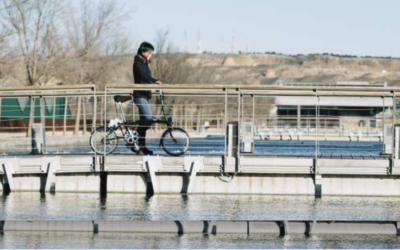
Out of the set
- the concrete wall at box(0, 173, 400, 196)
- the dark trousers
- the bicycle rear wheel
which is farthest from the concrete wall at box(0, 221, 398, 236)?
the dark trousers

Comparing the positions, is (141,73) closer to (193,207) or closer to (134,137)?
(134,137)

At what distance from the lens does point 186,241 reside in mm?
18125

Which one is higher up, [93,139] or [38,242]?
[93,139]

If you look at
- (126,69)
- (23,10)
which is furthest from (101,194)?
(126,69)

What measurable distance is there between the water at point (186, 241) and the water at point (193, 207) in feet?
8.29

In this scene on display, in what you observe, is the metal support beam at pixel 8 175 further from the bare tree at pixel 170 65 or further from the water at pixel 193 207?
the bare tree at pixel 170 65

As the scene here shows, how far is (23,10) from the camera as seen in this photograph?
56.1m

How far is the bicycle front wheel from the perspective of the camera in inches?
1038

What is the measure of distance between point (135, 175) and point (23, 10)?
32.7 meters

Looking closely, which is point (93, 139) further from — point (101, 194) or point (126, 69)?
point (126, 69)

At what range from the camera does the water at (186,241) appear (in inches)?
696

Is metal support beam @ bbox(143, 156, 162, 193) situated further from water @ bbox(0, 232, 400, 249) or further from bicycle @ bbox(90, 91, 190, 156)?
water @ bbox(0, 232, 400, 249)

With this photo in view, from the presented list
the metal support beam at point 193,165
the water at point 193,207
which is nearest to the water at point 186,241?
the water at point 193,207

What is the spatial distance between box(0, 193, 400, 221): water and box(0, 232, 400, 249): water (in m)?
2.53
